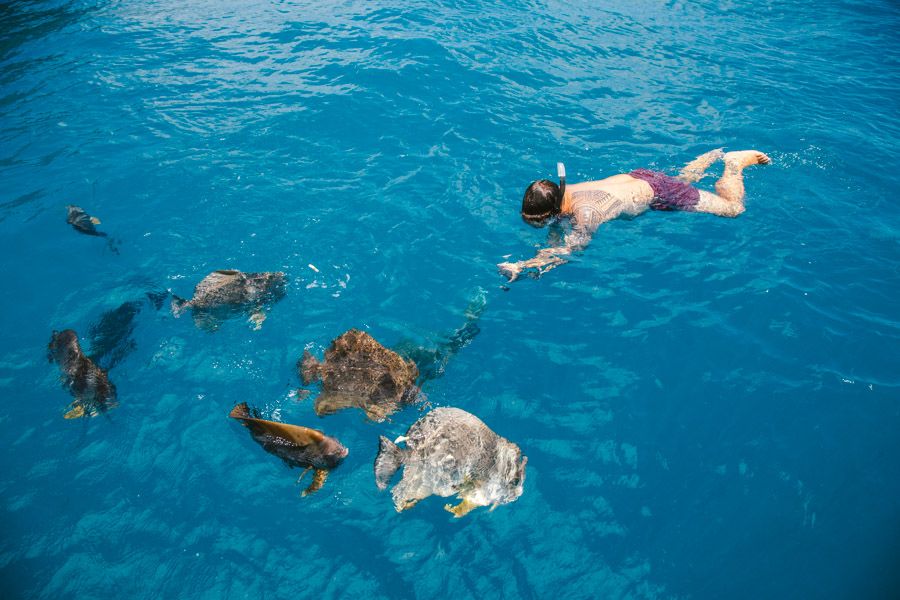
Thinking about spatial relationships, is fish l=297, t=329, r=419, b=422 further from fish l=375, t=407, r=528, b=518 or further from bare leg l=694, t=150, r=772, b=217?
bare leg l=694, t=150, r=772, b=217

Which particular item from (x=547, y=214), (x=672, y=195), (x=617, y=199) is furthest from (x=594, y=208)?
(x=672, y=195)

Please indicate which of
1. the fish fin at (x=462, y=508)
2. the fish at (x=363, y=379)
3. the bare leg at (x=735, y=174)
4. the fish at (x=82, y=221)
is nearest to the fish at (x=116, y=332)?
the fish at (x=82, y=221)

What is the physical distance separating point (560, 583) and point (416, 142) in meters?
8.19

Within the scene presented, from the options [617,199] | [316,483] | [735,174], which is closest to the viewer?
[316,483]

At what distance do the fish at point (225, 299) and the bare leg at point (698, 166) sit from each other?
7.08 meters

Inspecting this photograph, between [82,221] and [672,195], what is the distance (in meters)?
9.61

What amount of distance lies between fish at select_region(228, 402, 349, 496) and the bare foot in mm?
7646

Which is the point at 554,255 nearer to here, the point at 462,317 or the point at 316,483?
the point at 462,317

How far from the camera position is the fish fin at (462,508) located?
4723 mm

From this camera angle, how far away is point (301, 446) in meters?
4.63

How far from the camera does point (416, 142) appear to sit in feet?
32.4

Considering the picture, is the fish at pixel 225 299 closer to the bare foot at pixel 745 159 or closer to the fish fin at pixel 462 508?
the fish fin at pixel 462 508

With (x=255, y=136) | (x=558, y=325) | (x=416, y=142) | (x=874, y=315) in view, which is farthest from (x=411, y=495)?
(x=255, y=136)

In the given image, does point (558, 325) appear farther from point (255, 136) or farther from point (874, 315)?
point (255, 136)
